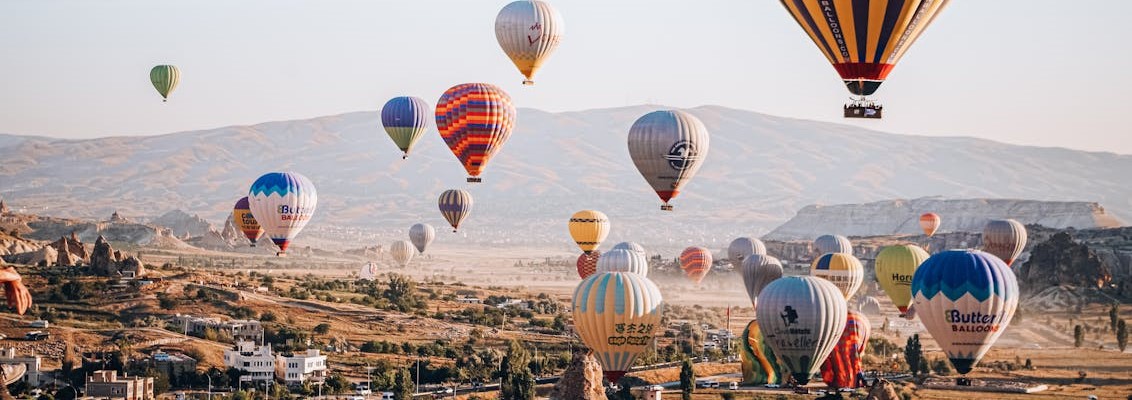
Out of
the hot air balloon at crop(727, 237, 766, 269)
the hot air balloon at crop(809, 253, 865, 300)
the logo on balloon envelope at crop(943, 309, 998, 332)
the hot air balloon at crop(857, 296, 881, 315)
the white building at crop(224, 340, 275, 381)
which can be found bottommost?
the white building at crop(224, 340, 275, 381)

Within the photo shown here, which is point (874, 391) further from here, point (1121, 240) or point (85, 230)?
point (85, 230)

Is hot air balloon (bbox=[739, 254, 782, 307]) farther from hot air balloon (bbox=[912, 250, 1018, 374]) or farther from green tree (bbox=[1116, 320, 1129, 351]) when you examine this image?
hot air balloon (bbox=[912, 250, 1018, 374])

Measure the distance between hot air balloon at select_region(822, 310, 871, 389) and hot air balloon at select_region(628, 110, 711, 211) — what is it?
24.6 feet

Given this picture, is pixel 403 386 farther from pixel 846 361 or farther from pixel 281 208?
pixel 281 208

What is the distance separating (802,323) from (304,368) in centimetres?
1912

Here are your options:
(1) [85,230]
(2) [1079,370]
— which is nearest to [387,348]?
(2) [1079,370]

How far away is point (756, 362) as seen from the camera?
6494cm

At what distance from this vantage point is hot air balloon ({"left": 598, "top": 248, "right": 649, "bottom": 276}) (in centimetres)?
8256

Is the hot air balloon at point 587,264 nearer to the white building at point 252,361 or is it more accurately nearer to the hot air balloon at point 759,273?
the hot air balloon at point 759,273

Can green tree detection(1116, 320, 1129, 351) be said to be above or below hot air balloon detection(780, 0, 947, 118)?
below

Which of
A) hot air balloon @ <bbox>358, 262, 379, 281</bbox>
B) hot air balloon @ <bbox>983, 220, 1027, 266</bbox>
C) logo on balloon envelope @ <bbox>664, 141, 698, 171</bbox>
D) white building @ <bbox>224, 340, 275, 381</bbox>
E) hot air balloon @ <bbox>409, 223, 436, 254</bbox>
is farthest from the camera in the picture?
hot air balloon @ <bbox>409, 223, 436, 254</bbox>

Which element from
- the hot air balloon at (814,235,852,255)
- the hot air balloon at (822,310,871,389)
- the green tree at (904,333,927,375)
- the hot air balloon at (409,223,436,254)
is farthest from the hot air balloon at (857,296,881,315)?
the hot air balloon at (409,223,436,254)

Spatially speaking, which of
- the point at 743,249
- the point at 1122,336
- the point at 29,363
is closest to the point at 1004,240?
the point at 1122,336

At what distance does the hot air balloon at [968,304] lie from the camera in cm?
5503
